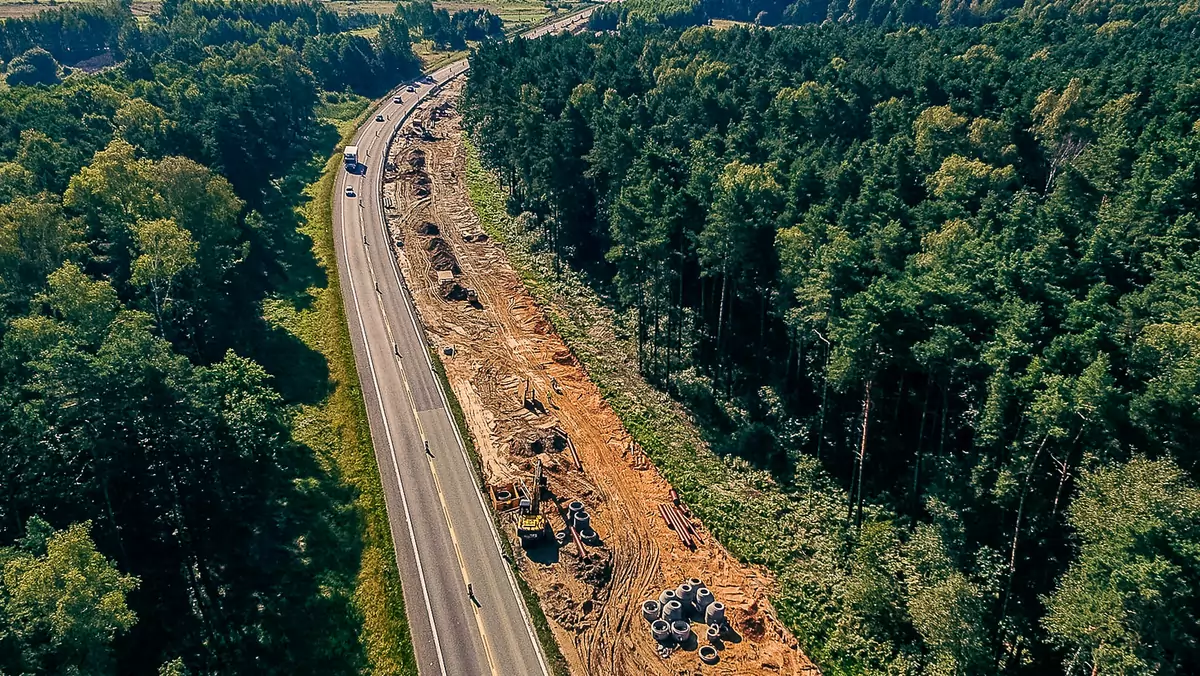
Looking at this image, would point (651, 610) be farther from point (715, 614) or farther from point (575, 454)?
point (575, 454)

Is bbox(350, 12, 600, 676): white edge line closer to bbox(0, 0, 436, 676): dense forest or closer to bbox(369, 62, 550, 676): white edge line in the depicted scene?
bbox(369, 62, 550, 676): white edge line

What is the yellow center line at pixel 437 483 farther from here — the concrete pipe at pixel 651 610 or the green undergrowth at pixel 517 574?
the concrete pipe at pixel 651 610

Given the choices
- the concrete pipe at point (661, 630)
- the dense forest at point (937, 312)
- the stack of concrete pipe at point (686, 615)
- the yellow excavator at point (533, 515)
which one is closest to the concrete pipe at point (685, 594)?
the stack of concrete pipe at point (686, 615)

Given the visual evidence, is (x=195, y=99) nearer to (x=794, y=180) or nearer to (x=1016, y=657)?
(x=794, y=180)

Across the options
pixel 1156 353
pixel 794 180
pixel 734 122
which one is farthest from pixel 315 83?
pixel 1156 353

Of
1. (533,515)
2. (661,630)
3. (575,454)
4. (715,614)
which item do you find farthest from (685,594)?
(575,454)
